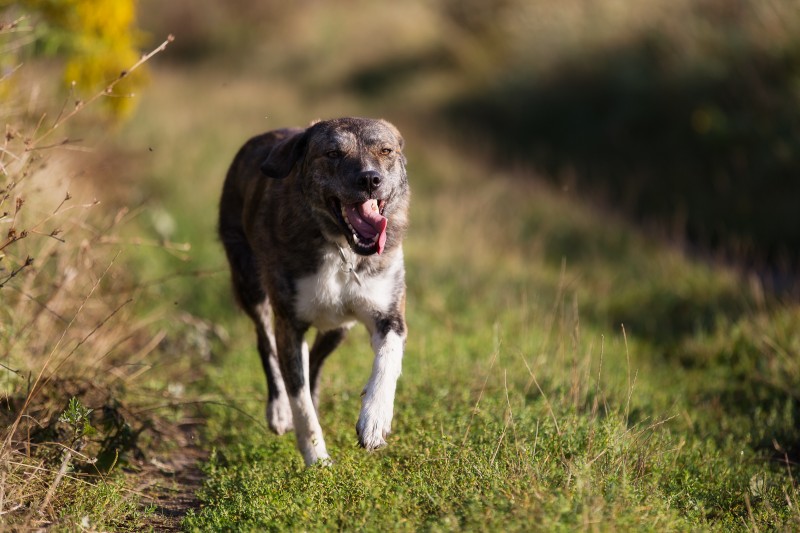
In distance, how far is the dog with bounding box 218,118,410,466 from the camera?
477 cm

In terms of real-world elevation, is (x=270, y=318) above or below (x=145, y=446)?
above

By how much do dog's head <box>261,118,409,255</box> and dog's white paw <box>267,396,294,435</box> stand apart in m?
1.17

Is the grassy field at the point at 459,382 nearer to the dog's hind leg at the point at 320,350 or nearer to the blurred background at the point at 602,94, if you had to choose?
the dog's hind leg at the point at 320,350

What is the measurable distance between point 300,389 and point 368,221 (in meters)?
0.97

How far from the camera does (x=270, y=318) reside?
593 centimetres

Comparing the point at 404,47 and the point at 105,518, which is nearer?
the point at 105,518

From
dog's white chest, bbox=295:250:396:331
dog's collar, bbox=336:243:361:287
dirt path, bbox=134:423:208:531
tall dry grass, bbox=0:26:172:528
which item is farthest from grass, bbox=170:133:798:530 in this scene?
dog's collar, bbox=336:243:361:287

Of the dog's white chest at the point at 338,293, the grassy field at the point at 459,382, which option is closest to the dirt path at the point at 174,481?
the grassy field at the point at 459,382

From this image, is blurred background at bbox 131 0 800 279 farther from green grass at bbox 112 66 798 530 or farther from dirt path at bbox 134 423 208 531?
dirt path at bbox 134 423 208 531

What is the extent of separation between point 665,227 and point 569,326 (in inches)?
181

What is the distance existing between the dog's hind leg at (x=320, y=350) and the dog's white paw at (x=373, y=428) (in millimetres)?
1217

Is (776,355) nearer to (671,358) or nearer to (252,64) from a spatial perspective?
(671,358)

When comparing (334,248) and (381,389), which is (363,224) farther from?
(381,389)

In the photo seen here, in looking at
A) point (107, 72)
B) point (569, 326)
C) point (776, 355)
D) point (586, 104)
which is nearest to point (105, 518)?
point (569, 326)
